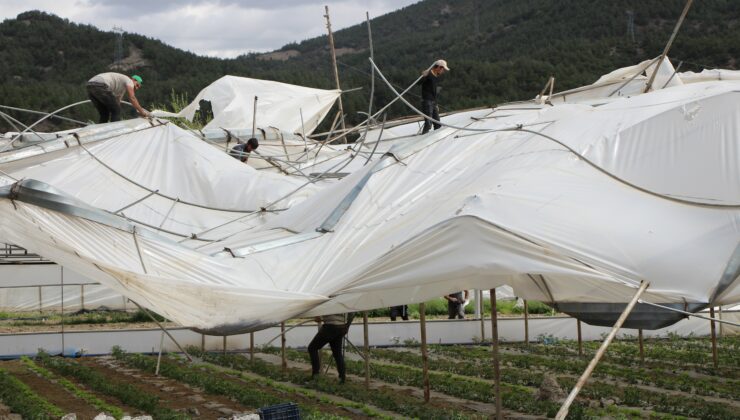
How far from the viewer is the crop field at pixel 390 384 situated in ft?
32.3

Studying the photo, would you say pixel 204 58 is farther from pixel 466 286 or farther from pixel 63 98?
pixel 466 286

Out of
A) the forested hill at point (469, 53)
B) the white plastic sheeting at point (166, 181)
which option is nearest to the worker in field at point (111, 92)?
the white plastic sheeting at point (166, 181)

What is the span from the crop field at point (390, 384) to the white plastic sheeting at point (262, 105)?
6.24 metres

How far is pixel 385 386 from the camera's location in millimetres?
11703

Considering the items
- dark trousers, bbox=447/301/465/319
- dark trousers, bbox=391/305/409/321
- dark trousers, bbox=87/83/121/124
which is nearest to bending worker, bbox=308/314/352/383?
dark trousers, bbox=87/83/121/124

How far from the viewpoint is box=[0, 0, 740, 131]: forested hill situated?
3947cm

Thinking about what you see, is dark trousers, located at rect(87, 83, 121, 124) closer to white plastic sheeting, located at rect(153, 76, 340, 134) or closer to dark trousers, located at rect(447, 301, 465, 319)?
white plastic sheeting, located at rect(153, 76, 340, 134)

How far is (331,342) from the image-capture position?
38.3 feet

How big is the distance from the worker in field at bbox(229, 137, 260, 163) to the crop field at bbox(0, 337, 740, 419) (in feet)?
9.19

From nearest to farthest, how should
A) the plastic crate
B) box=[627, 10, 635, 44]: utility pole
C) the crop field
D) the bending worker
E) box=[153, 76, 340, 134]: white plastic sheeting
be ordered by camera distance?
the plastic crate → the crop field → the bending worker → box=[153, 76, 340, 134]: white plastic sheeting → box=[627, 10, 635, 44]: utility pole

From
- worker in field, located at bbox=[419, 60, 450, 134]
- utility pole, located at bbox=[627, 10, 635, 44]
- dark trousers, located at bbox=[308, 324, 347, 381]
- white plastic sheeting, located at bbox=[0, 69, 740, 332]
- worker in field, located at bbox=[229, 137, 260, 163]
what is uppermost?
utility pole, located at bbox=[627, 10, 635, 44]

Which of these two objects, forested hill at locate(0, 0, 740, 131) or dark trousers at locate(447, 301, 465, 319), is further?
forested hill at locate(0, 0, 740, 131)

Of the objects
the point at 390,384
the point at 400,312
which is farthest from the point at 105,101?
the point at 400,312

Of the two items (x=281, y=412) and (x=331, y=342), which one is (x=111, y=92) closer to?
(x=331, y=342)
